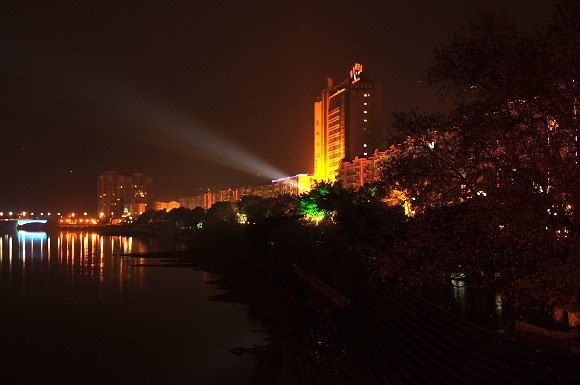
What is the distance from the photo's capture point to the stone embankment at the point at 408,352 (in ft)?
33.0

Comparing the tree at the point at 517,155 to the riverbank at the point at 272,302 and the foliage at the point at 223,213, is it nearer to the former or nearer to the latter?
the riverbank at the point at 272,302

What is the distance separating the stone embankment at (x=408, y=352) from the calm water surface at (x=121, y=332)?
11.7ft

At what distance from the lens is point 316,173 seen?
496 ft

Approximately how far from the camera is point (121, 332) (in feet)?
96.1

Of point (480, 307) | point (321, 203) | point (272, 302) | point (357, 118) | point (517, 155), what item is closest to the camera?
point (517, 155)

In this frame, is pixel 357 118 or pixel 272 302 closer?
pixel 272 302

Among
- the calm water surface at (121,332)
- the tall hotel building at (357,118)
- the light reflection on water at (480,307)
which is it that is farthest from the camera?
the tall hotel building at (357,118)

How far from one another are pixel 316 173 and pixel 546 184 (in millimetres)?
139445

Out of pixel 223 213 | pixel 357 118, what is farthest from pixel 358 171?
pixel 223 213

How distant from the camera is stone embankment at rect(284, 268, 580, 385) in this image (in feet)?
33.0

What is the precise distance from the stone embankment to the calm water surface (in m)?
3.57

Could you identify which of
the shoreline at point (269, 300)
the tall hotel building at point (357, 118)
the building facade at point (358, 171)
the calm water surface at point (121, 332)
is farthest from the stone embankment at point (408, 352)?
the tall hotel building at point (357, 118)

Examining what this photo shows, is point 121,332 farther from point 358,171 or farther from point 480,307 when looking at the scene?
point 358,171

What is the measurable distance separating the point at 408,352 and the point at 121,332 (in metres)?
18.9
